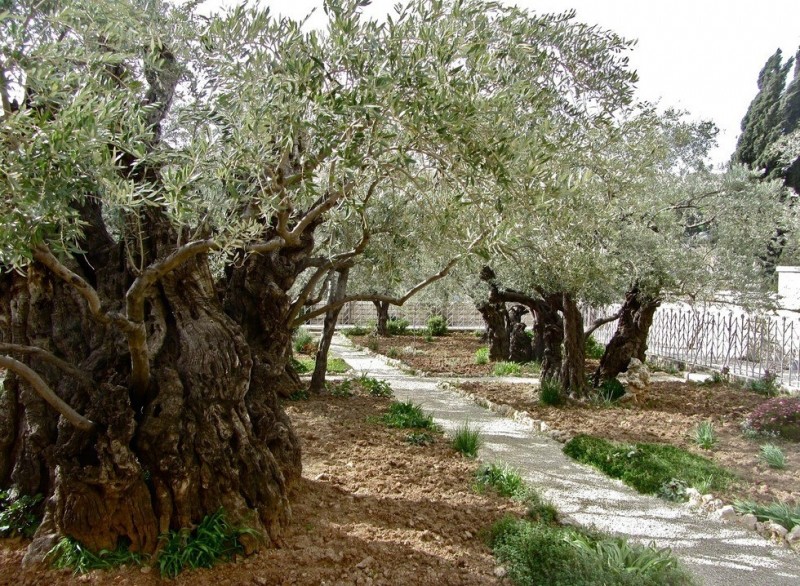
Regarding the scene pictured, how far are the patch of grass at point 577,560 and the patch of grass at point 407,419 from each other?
139 inches

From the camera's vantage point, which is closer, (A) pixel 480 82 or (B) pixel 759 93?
(A) pixel 480 82

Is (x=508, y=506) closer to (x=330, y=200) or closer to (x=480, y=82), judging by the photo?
(x=330, y=200)

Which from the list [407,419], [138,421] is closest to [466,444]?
[407,419]

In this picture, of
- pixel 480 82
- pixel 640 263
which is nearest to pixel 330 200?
pixel 480 82

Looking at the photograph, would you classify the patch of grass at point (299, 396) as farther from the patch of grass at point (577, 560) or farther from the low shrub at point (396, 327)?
the low shrub at point (396, 327)

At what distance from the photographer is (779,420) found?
7.92 metres

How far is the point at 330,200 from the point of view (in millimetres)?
3654

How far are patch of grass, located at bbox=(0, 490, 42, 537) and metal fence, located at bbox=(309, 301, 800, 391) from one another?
11607 millimetres

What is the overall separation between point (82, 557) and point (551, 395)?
317 inches

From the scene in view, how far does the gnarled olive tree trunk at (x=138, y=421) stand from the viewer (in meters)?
3.49

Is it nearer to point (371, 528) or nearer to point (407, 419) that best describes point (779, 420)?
point (407, 419)

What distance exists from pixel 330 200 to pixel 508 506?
307 centimetres

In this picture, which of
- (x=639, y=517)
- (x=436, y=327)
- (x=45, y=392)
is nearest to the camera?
(x=45, y=392)

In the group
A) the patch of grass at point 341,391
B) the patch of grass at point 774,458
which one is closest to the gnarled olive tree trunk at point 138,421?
the patch of grass at point 774,458
